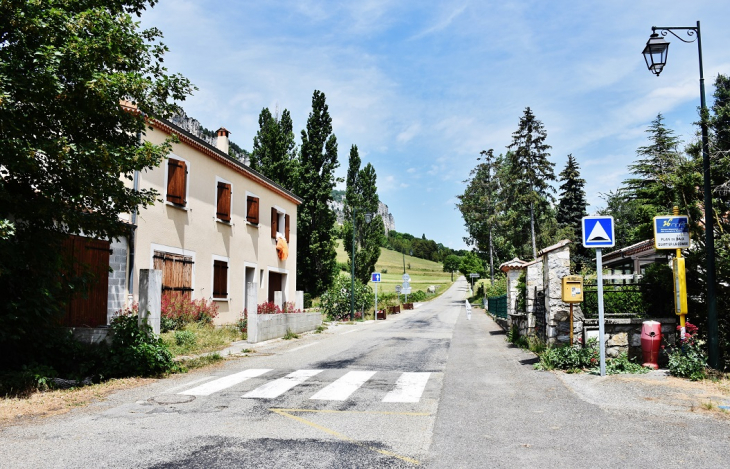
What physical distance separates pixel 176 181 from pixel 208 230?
253 centimetres

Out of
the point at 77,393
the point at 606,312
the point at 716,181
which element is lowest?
the point at 77,393

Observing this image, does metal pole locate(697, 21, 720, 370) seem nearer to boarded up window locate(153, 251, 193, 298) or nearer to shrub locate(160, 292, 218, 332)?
shrub locate(160, 292, 218, 332)

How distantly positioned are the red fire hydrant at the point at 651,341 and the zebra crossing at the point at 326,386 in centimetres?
402

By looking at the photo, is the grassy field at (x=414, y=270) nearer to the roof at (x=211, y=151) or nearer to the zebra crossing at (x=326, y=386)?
the roof at (x=211, y=151)

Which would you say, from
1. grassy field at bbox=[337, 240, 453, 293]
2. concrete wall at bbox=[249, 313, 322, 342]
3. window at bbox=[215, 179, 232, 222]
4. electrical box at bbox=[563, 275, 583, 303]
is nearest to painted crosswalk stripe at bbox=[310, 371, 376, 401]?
electrical box at bbox=[563, 275, 583, 303]

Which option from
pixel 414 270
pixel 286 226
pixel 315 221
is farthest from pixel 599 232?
pixel 414 270

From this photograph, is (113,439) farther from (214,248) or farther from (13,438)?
(214,248)

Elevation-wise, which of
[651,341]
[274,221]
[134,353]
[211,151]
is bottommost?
[134,353]

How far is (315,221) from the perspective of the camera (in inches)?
1403

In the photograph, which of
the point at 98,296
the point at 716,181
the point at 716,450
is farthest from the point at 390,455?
the point at 98,296

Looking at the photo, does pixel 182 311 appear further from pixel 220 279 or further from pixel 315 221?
pixel 315 221

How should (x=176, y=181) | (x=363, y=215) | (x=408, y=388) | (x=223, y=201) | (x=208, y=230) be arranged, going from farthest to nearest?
(x=363, y=215), (x=223, y=201), (x=208, y=230), (x=176, y=181), (x=408, y=388)

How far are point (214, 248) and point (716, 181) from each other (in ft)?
50.4

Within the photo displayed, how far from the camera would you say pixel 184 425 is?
239 inches
